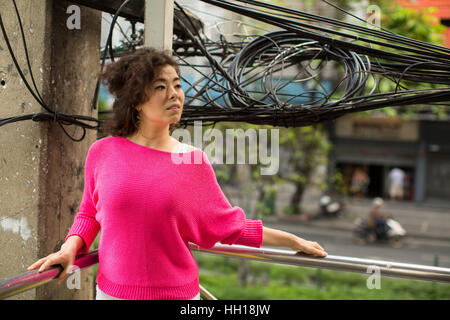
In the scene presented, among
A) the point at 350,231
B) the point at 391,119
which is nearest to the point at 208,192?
the point at 350,231

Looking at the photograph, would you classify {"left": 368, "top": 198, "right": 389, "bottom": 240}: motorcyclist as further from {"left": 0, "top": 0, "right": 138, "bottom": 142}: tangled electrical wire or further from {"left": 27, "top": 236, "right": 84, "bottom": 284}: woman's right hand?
{"left": 27, "top": 236, "right": 84, "bottom": 284}: woman's right hand

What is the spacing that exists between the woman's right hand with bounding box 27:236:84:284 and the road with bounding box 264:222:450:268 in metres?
8.52

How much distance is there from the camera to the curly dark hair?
1.50 meters

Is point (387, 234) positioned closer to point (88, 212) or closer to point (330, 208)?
point (330, 208)

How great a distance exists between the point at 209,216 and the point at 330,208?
12058 millimetres

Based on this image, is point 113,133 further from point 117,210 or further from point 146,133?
point 117,210


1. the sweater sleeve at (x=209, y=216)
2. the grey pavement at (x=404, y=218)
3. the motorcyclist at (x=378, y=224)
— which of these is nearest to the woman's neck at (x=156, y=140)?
the sweater sleeve at (x=209, y=216)

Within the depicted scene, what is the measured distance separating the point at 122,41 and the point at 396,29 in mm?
5364

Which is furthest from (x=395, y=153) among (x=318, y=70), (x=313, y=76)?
(x=313, y=76)

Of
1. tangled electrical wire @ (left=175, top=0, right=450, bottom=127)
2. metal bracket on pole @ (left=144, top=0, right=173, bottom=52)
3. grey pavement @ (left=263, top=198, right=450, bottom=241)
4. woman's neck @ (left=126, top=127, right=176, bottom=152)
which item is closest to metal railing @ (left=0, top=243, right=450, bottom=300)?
woman's neck @ (left=126, top=127, right=176, bottom=152)

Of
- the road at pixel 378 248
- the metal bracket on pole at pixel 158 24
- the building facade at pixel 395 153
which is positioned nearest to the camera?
the metal bracket on pole at pixel 158 24

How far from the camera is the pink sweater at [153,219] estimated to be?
4.72 ft

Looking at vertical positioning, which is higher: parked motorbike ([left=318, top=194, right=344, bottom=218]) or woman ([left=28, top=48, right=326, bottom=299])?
woman ([left=28, top=48, right=326, bottom=299])

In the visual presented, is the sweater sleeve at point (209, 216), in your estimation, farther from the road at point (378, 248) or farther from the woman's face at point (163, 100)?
the road at point (378, 248)
